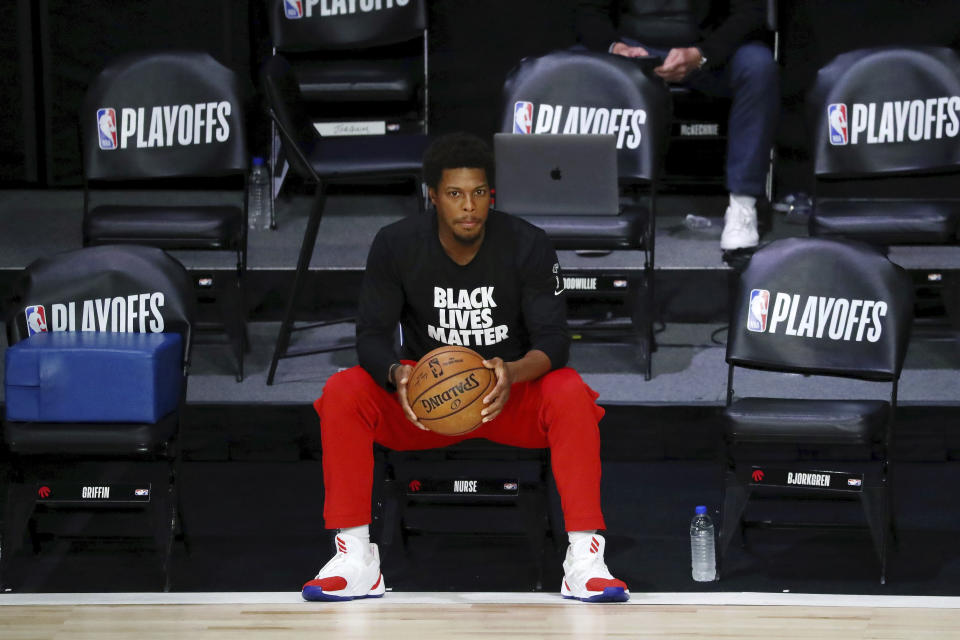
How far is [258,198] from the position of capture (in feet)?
20.4

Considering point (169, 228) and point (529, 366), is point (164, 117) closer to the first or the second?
point (169, 228)

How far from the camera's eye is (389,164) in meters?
4.87

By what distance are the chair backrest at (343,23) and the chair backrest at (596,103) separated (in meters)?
0.96

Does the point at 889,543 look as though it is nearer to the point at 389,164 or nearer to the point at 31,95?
the point at 389,164

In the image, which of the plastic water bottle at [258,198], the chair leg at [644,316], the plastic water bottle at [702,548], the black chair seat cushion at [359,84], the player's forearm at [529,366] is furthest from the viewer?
the plastic water bottle at [258,198]

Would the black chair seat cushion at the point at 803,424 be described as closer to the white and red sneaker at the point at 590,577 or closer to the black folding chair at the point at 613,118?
the white and red sneaker at the point at 590,577

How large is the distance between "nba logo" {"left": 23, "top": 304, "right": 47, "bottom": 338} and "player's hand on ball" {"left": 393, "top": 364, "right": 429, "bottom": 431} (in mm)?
1201

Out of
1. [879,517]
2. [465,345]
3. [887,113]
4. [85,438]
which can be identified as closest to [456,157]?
[465,345]

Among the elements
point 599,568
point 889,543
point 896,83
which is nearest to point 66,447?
point 599,568

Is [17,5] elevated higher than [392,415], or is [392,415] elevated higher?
[17,5]

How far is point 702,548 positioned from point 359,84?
2760mm

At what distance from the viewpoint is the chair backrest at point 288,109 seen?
4.76m

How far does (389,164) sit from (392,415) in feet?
4.29

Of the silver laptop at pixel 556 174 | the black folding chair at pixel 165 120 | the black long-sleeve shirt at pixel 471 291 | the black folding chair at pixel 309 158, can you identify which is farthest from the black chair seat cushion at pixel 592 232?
the black folding chair at pixel 165 120
